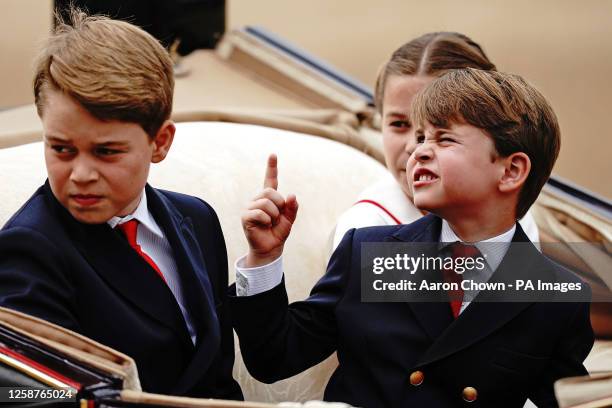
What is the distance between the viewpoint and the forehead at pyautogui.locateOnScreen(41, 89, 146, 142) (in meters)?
1.35

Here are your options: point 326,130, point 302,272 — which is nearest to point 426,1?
point 326,130

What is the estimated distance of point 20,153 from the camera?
1.86 metres

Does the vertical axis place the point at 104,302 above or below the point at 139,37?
below

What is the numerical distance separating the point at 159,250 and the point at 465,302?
1.32 feet

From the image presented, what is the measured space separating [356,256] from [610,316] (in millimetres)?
790

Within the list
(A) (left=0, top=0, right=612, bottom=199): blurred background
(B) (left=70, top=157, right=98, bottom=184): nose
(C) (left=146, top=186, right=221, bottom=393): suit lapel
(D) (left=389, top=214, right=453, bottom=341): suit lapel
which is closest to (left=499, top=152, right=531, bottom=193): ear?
(D) (left=389, top=214, right=453, bottom=341): suit lapel

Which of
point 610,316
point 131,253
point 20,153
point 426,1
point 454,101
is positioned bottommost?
point 426,1

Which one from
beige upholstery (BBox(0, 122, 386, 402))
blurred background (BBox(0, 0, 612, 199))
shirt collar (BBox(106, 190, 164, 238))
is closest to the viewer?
shirt collar (BBox(106, 190, 164, 238))

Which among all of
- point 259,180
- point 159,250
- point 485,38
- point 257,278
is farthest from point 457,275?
point 485,38

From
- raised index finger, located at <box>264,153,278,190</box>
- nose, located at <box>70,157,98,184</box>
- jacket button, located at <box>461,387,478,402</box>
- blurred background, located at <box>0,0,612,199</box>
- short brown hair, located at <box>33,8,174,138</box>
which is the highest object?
short brown hair, located at <box>33,8,174,138</box>

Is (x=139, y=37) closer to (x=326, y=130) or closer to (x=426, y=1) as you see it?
(x=326, y=130)

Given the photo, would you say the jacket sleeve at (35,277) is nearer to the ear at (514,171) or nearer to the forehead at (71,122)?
the forehead at (71,122)

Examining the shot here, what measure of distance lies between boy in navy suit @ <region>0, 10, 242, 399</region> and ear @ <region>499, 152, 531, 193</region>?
1.35 feet

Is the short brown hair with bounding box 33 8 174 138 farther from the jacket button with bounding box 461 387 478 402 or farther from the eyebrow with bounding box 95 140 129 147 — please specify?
the jacket button with bounding box 461 387 478 402
